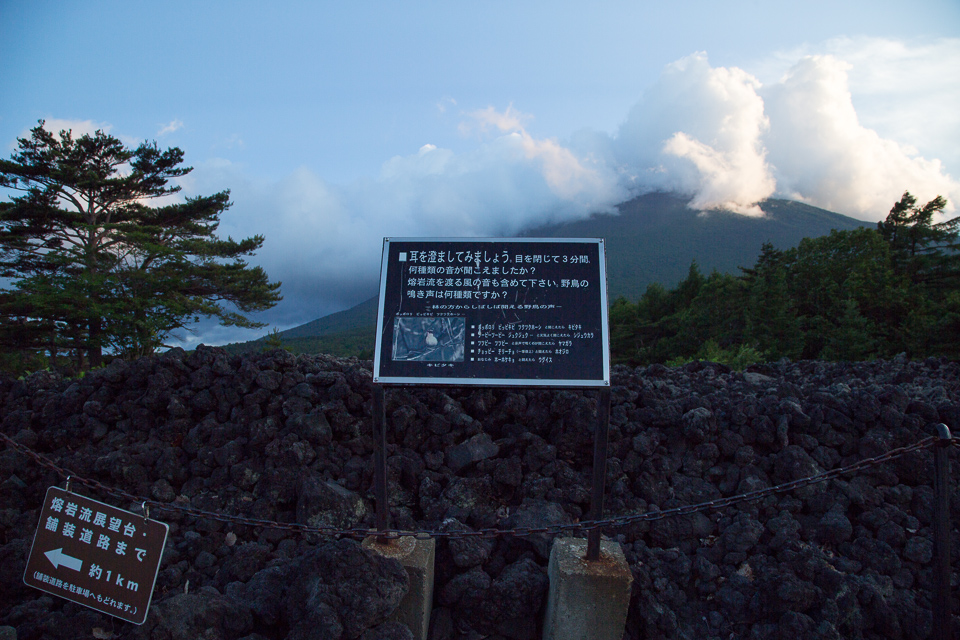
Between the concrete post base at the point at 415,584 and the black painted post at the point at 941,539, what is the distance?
9.82 feet

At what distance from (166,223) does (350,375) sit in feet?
76.4

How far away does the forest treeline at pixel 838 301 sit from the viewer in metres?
21.0

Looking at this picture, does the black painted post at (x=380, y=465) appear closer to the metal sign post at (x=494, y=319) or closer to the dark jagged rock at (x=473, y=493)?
the metal sign post at (x=494, y=319)

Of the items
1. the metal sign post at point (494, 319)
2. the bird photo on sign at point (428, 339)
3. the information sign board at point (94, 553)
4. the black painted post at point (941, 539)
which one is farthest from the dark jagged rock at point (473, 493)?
the bird photo on sign at point (428, 339)

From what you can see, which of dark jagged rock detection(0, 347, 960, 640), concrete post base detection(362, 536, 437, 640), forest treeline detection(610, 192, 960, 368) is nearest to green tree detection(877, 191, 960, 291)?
forest treeline detection(610, 192, 960, 368)

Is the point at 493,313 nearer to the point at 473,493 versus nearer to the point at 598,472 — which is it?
the point at 598,472

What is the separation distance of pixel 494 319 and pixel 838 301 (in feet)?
89.9

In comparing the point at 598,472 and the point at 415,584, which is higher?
the point at 598,472

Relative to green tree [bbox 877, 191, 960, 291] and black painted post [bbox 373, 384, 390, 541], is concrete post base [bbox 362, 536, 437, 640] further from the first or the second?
green tree [bbox 877, 191, 960, 291]

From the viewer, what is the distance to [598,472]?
3.25m

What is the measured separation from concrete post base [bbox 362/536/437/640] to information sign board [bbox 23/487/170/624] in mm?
1236

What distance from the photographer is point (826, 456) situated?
463cm

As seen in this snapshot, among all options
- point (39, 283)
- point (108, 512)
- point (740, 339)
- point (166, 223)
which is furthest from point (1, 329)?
point (740, 339)

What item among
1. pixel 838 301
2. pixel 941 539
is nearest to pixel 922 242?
pixel 838 301
